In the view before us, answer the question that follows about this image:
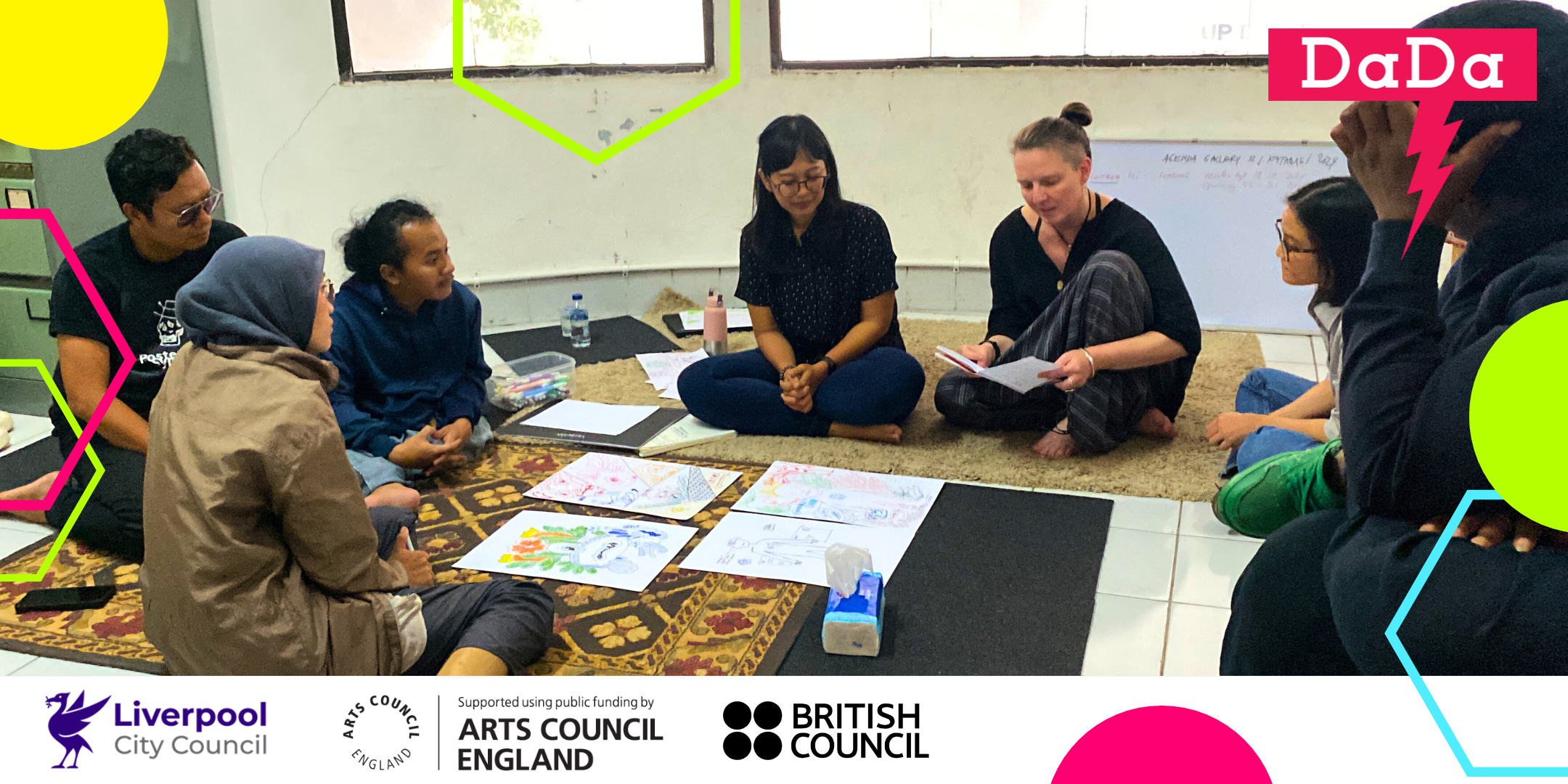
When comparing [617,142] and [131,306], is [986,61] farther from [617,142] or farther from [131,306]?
[131,306]

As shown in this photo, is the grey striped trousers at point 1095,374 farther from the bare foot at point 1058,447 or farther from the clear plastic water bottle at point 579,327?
the clear plastic water bottle at point 579,327

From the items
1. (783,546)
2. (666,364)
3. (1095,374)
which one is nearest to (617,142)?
(666,364)

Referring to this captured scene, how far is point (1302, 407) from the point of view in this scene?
6.86 feet

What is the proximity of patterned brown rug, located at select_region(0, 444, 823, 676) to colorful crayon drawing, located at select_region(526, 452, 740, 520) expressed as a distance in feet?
0.18

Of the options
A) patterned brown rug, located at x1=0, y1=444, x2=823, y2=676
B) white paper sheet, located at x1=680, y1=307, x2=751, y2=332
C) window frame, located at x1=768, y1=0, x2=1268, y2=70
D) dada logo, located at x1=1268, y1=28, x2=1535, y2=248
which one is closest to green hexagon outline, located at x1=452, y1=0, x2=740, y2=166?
window frame, located at x1=768, y1=0, x2=1268, y2=70

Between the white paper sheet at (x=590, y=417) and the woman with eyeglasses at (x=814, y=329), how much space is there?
0.16 meters

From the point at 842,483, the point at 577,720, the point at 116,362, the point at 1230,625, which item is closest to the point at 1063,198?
the point at 842,483

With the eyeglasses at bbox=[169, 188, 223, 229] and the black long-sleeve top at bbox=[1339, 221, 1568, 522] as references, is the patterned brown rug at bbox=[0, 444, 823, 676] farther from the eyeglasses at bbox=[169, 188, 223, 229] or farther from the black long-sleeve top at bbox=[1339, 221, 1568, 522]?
the black long-sleeve top at bbox=[1339, 221, 1568, 522]

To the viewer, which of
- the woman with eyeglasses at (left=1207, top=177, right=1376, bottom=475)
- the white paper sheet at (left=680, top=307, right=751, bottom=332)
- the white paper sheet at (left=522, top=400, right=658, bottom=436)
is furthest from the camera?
the white paper sheet at (left=680, top=307, right=751, bottom=332)

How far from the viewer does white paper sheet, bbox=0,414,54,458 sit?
251 cm

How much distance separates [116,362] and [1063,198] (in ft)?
6.17

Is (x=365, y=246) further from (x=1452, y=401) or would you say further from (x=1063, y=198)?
(x=1452, y=401)

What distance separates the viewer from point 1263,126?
11.0 ft

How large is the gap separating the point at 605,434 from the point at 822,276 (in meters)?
0.64
